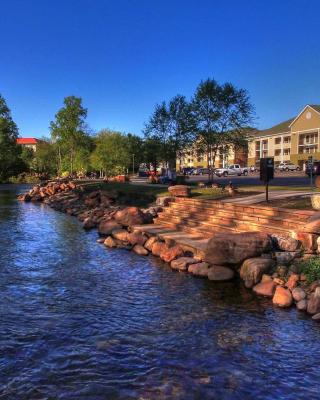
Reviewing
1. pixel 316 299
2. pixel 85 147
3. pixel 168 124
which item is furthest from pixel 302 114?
pixel 316 299

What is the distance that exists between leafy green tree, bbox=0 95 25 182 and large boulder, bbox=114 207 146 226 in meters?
62.5

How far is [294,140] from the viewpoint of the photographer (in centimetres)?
9488

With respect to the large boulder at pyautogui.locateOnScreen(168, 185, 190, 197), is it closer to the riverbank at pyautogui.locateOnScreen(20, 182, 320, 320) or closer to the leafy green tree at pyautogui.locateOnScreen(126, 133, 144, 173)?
the riverbank at pyautogui.locateOnScreen(20, 182, 320, 320)

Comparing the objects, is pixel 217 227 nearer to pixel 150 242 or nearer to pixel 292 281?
pixel 150 242

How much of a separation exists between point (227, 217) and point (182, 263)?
4052 millimetres

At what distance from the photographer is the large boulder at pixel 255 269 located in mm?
10680

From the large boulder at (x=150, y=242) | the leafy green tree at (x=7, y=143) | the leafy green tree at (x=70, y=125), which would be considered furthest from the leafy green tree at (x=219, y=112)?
the leafy green tree at (x=7, y=143)

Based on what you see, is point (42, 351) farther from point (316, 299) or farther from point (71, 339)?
point (316, 299)

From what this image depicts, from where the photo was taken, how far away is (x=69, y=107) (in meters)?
63.2

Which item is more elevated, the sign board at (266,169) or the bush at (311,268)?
the sign board at (266,169)

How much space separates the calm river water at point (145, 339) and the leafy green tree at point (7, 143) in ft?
231

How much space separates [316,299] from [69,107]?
58.6 m

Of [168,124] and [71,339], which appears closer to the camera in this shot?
[71,339]

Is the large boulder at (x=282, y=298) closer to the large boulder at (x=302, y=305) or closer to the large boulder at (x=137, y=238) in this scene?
the large boulder at (x=302, y=305)
